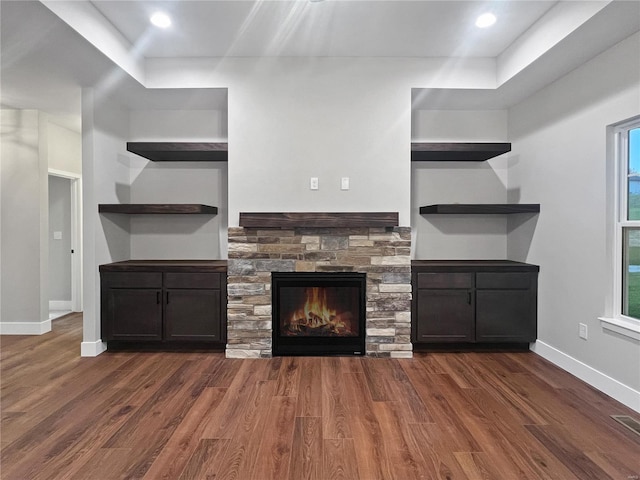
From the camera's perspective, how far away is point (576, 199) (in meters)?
2.95

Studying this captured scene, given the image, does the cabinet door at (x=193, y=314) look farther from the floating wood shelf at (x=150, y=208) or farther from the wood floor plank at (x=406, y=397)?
the wood floor plank at (x=406, y=397)

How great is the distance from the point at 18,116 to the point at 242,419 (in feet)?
14.4


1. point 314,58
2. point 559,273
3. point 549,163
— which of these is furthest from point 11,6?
point 559,273

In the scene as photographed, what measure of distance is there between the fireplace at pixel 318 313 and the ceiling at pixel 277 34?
213 cm

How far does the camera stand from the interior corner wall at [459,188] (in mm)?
3953

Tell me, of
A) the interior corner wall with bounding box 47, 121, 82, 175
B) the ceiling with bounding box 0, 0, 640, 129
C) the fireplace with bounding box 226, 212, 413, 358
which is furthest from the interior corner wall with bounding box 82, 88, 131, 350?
the interior corner wall with bounding box 47, 121, 82, 175

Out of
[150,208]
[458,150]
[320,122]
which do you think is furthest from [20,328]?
[458,150]

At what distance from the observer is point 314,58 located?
335 centimetres

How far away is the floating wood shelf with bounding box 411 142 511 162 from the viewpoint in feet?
11.2

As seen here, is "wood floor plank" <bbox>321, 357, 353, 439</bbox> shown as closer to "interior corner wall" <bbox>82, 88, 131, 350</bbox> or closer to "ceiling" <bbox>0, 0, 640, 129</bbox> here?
"interior corner wall" <bbox>82, 88, 131, 350</bbox>

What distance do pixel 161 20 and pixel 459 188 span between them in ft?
11.0

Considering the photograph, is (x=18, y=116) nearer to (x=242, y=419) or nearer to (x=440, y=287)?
(x=242, y=419)

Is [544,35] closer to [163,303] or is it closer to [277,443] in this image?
[277,443]

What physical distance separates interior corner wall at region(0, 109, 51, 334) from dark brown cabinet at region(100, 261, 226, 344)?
1.36 metres
